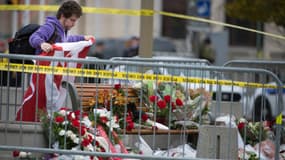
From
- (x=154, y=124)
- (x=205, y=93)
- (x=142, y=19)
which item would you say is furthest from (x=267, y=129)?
(x=142, y=19)

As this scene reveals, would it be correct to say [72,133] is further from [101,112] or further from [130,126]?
[130,126]

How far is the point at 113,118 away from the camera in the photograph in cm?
834

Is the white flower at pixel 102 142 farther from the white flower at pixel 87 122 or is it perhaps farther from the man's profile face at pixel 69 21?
the man's profile face at pixel 69 21

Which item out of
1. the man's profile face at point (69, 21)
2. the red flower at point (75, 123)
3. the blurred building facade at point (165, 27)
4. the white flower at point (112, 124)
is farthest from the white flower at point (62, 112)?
the blurred building facade at point (165, 27)

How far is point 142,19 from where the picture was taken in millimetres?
12195

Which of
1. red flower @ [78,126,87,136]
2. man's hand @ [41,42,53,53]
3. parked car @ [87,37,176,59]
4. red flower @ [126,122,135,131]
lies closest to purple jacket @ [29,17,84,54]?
man's hand @ [41,42,53,53]

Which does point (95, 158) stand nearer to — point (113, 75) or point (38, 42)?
point (113, 75)

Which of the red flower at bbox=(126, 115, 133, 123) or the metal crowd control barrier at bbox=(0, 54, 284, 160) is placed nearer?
the metal crowd control barrier at bbox=(0, 54, 284, 160)

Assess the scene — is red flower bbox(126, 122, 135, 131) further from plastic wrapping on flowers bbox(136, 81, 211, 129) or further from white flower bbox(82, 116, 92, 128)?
white flower bbox(82, 116, 92, 128)

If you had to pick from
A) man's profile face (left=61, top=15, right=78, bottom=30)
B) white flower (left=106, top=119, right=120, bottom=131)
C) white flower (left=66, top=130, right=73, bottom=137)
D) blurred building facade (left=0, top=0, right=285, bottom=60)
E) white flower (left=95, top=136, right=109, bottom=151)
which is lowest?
white flower (left=95, top=136, right=109, bottom=151)

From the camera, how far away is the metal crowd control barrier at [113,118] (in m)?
7.91

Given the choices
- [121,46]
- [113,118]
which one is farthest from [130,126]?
[121,46]

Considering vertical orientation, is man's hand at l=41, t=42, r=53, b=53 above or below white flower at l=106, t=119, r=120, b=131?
above

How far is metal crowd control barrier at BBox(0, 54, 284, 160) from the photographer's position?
7.91 meters
